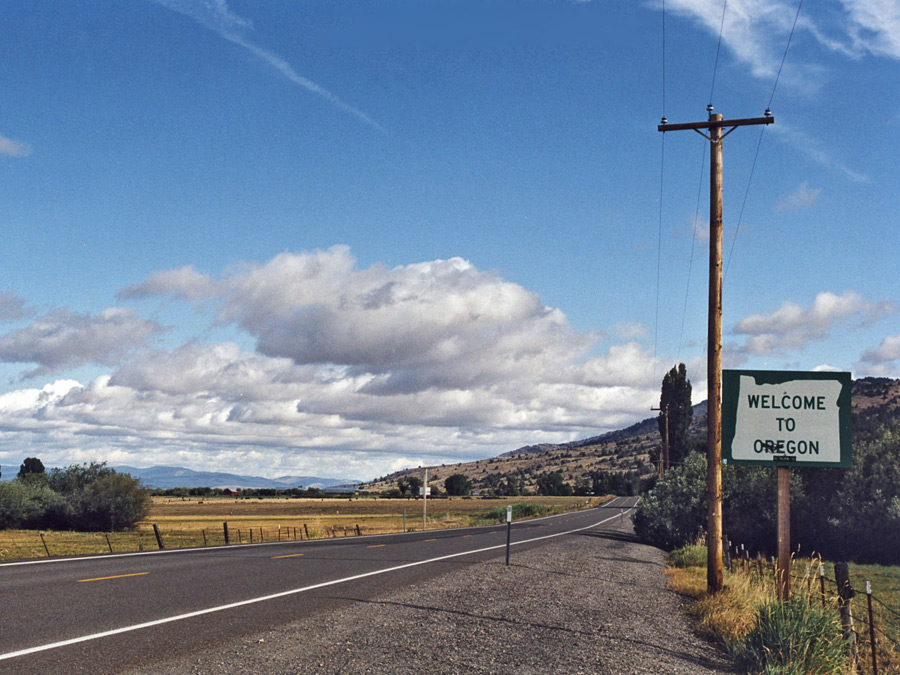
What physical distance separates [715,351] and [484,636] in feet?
27.4

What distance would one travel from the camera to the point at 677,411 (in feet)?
281

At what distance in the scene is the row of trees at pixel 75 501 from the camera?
215 feet

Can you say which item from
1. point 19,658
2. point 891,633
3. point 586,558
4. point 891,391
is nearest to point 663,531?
point 586,558

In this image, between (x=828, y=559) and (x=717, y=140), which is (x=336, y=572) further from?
(x=828, y=559)

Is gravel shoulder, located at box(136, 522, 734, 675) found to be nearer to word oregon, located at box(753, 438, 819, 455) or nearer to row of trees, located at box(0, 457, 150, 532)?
word oregon, located at box(753, 438, 819, 455)

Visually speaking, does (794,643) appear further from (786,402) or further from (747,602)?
(786,402)

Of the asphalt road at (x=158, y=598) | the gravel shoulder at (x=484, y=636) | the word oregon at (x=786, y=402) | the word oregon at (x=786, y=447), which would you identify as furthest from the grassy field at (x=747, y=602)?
the asphalt road at (x=158, y=598)

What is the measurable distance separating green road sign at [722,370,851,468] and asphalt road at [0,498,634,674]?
24.3 feet

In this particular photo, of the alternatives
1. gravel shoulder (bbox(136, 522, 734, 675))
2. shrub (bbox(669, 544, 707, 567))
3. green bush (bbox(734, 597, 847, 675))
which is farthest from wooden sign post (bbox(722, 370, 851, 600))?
shrub (bbox(669, 544, 707, 567))

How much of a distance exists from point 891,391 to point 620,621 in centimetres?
14839

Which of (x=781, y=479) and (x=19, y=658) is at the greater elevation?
(x=781, y=479)

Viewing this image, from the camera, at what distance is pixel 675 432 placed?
278ft

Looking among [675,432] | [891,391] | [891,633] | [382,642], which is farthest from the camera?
[891,391]

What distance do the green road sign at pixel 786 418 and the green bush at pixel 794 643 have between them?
340 cm
